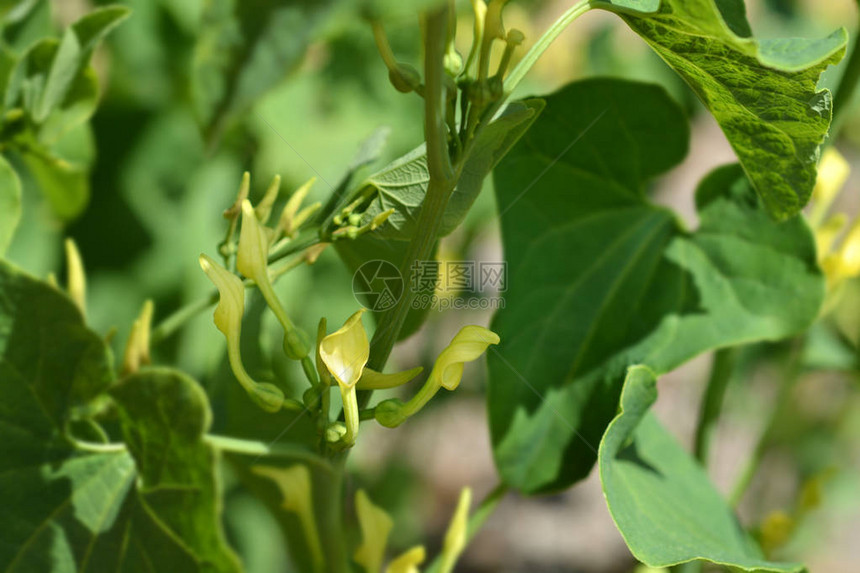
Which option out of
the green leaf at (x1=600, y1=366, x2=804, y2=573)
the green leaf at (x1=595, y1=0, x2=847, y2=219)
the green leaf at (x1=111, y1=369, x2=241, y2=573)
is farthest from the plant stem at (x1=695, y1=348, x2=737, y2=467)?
the green leaf at (x1=111, y1=369, x2=241, y2=573)

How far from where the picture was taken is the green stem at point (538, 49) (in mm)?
440

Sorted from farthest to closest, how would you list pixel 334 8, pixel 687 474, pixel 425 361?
pixel 425 361 < pixel 687 474 < pixel 334 8

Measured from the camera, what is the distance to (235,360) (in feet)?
1.48

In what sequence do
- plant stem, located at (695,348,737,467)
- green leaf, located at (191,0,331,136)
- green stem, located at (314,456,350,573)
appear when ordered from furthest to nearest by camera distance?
1. plant stem, located at (695,348,737,467)
2. green stem, located at (314,456,350,573)
3. green leaf, located at (191,0,331,136)

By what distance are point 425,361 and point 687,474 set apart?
2.03 ft

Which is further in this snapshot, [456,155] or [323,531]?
[323,531]

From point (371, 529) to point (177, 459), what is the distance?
0.51ft

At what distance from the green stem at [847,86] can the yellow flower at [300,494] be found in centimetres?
49

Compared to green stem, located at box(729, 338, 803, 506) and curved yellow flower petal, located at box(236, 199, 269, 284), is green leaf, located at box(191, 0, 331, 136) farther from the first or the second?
green stem, located at box(729, 338, 803, 506)

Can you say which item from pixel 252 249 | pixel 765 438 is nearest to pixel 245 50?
pixel 252 249

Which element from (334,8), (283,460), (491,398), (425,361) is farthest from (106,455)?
(425,361)

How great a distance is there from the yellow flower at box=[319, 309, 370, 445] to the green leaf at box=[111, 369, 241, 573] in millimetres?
115

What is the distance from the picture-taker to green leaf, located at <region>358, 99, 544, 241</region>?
0.45m

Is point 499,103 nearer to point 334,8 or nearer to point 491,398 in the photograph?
point 334,8
